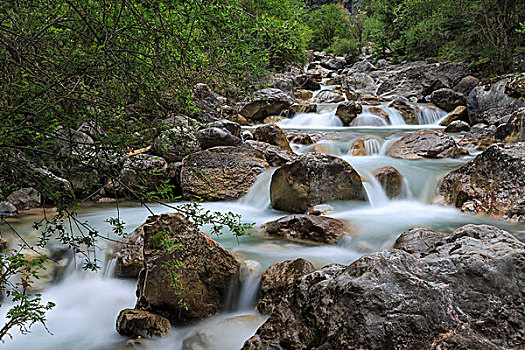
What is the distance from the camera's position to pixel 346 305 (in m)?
2.14

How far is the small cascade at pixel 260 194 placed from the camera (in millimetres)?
Answer: 7562

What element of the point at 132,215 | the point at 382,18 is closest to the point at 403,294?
the point at 132,215

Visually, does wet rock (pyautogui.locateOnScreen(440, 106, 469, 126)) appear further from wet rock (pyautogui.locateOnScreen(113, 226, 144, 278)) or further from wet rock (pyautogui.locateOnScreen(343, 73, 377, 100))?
wet rock (pyautogui.locateOnScreen(113, 226, 144, 278))

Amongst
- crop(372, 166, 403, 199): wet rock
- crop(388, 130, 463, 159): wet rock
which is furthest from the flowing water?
crop(388, 130, 463, 159): wet rock

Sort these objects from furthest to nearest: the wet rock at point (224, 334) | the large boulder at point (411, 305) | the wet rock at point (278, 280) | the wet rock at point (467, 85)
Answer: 1. the wet rock at point (467, 85)
2. the wet rock at point (278, 280)
3. the wet rock at point (224, 334)
4. the large boulder at point (411, 305)

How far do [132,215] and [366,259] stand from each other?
18.6 feet

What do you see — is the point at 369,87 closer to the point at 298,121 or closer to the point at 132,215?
the point at 298,121

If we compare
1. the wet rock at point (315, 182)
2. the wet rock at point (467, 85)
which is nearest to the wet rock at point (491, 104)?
the wet rock at point (467, 85)

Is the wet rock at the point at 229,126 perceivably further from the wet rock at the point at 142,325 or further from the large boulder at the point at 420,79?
the large boulder at the point at 420,79

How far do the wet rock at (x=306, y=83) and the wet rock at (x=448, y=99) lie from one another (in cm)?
830

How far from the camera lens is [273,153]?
9375mm

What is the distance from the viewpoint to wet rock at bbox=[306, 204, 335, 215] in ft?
20.9

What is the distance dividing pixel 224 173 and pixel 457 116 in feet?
35.4

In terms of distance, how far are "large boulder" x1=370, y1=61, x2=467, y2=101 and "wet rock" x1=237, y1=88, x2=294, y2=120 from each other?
7148mm
